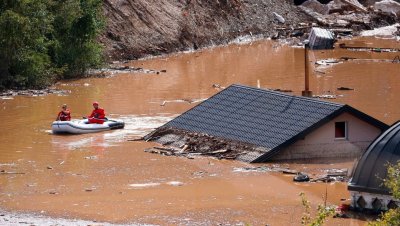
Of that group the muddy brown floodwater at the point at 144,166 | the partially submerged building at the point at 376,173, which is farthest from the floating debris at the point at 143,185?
the partially submerged building at the point at 376,173

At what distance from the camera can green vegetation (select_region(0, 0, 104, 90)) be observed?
41.3 meters

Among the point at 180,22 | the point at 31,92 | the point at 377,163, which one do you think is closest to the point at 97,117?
the point at 31,92

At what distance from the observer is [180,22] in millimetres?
58125

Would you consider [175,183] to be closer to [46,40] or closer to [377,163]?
[377,163]

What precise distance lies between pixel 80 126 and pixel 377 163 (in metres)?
13.3

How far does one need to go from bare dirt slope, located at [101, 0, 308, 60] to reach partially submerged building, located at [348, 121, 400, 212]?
3193cm

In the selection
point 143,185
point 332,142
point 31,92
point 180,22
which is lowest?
point 143,185

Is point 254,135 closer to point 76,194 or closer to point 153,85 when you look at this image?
point 76,194

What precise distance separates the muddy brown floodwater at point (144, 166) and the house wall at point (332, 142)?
41cm

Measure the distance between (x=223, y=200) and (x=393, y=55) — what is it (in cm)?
3338

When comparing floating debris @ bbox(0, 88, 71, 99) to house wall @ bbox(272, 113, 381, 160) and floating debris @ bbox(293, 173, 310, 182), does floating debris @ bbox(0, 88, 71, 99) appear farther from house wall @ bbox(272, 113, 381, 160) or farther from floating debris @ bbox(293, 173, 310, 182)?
floating debris @ bbox(293, 173, 310, 182)

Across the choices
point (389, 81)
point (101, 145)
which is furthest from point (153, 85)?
point (101, 145)

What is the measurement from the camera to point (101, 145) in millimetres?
30281

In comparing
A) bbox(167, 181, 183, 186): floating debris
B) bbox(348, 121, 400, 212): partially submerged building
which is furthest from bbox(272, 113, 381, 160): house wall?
bbox(348, 121, 400, 212): partially submerged building
